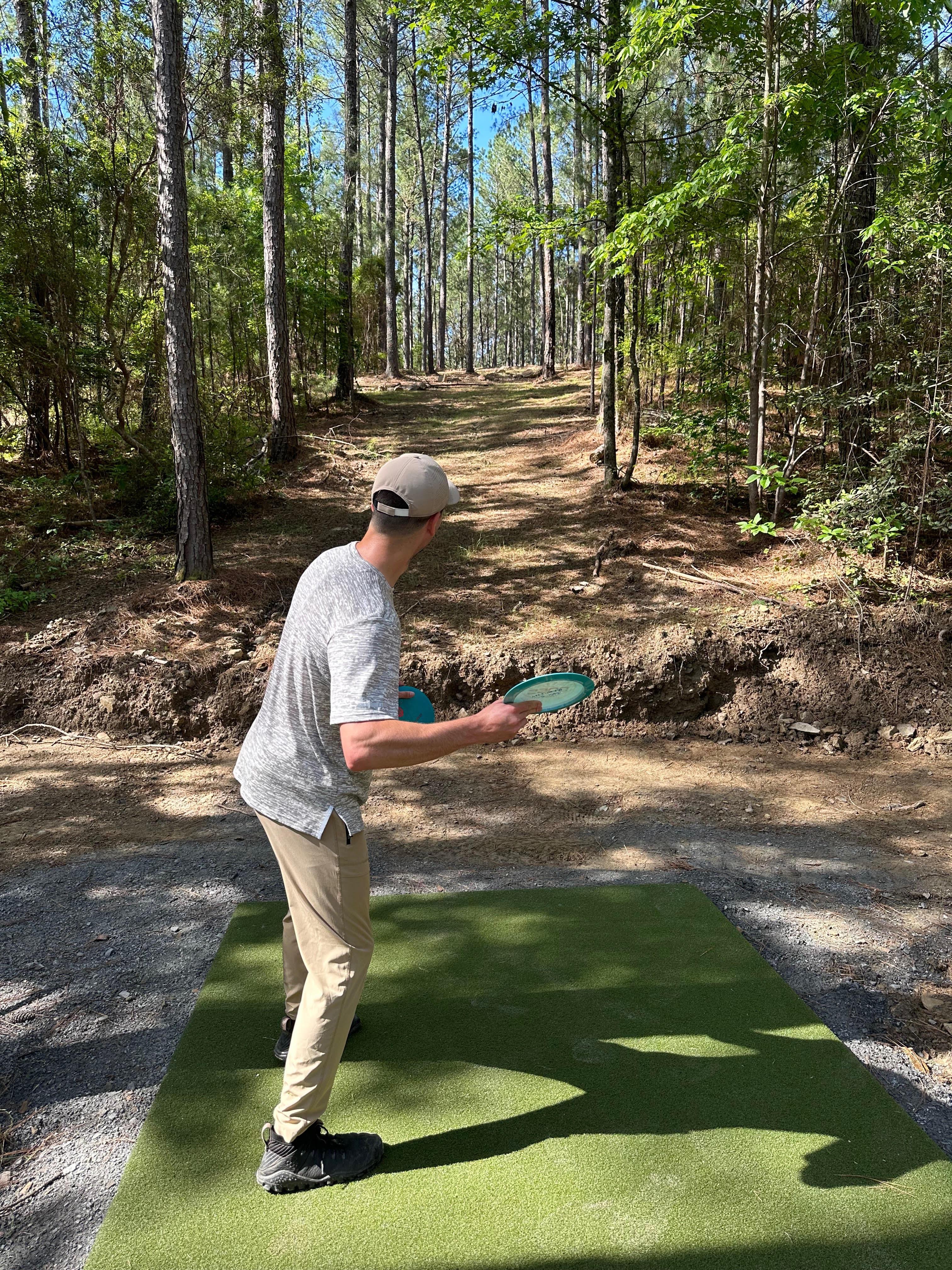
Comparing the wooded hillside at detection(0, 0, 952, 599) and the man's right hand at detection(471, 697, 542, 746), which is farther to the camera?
the wooded hillside at detection(0, 0, 952, 599)

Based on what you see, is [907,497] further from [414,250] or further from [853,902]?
[414,250]

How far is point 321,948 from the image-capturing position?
6.92 ft

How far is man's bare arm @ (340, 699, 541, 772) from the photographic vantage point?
177cm

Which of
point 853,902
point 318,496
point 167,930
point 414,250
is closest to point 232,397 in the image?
point 318,496

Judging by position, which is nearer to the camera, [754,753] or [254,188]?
[754,753]

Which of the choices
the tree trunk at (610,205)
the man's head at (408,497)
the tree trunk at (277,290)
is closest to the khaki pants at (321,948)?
the man's head at (408,497)

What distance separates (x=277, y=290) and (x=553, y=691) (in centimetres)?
1127

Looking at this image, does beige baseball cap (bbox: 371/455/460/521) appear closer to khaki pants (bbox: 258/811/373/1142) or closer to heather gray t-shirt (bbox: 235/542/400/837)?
heather gray t-shirt (bbox: 235/542/400/837)

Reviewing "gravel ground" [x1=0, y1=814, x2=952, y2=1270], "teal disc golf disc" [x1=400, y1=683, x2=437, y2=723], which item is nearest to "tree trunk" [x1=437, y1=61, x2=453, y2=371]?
"gravel ground" [x1=0, y1=814, x2=952, y2=1270]

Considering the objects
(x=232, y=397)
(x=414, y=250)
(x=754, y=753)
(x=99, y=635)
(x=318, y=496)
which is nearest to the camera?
(x=754, y=753)

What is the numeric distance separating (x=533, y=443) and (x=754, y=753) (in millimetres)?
8498

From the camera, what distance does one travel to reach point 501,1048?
281cm

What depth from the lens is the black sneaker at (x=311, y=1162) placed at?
219cm

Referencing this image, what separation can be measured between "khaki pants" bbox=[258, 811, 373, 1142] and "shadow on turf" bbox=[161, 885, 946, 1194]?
1.30 feet
